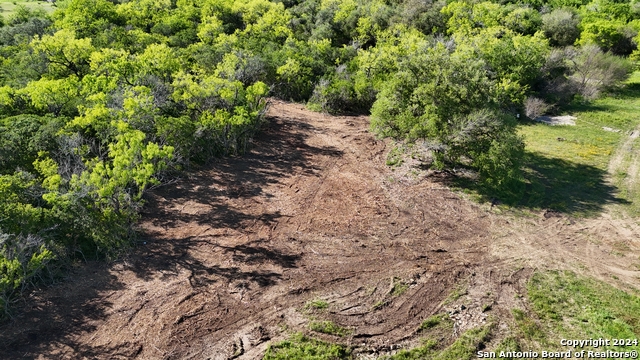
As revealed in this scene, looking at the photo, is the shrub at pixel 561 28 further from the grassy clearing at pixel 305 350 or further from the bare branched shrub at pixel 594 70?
the grassy clearing at pixel 305 350

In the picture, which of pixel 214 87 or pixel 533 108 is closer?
pixel 214 87

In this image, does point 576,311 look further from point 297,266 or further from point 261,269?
point 261,269

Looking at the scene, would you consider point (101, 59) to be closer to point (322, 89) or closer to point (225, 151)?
point (225, 151)

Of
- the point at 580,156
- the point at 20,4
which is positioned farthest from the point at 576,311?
the point at 20,4

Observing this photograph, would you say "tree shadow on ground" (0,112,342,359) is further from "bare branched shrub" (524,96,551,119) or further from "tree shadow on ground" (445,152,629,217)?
"bare branched shrub" (524,96,551,119)

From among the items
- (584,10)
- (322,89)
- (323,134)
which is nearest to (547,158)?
(323,134)

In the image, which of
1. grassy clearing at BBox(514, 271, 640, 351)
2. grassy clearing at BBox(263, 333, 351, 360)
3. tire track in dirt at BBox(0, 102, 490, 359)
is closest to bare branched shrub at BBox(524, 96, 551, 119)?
tire track in dirt at BBox(0, 102, 490, 359)
